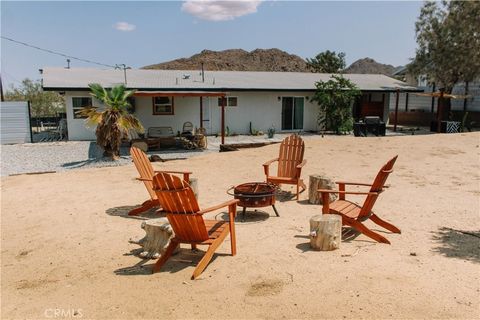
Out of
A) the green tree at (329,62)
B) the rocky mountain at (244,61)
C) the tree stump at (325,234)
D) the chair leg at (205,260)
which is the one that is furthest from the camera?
the rocky mountain at (244,61)

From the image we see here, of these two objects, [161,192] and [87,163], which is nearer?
[161,192]

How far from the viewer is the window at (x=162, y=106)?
18.0m

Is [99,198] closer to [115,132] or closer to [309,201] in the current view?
[309,201]

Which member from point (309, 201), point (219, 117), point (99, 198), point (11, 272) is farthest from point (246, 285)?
point (219, 117)

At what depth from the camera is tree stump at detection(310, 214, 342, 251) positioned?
456 centimetres

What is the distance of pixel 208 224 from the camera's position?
4645 millimetres

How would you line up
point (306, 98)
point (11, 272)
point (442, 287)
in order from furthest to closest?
1. point (306, 98)
2. point (11, 272)
3. point (442, 287)

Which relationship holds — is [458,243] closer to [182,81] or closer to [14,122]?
[182,81]

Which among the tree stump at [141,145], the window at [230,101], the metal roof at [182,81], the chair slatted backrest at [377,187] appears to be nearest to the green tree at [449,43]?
the metal roof at [182,81]

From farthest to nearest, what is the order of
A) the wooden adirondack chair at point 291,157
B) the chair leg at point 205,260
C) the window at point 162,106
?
1. the window at point 162,106
2. the wooden adirondack chair at point 291,157
3. the chair leg at point 205,260

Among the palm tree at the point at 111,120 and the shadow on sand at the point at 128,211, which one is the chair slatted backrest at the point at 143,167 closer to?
the shadow on sand at the point at 128,211

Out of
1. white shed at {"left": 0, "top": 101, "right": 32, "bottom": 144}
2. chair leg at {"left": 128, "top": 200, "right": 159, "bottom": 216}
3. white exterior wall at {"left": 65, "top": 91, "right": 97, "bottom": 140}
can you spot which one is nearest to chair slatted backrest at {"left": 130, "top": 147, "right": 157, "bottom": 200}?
chair leg at {"left": 128, "top": 200, "right": 159, "bottom": 216}

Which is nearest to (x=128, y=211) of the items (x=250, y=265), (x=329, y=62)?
(x=250, y=265)

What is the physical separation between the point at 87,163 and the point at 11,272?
8.04 meters
